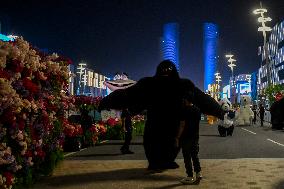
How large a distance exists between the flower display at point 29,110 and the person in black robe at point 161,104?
4.56 feet

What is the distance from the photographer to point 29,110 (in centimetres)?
820

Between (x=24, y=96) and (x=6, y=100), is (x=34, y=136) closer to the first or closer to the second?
(x=24, y=96)

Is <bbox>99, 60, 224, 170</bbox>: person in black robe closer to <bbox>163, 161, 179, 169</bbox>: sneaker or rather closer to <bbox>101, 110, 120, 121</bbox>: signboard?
<bbox>163, 161, 179, 169</bbox>: sneaker

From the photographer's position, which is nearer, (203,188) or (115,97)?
(203,188)

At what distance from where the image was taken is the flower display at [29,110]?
24.0 ft

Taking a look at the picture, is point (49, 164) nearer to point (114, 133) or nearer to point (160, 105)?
point (160, 105)

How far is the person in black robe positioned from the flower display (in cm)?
139

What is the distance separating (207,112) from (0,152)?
5.70 m

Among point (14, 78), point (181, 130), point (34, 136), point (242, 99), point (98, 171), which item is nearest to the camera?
point (14, 78)

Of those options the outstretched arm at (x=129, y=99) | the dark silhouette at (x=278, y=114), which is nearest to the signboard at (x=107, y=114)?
the outstretched arm at (x=129, y=99)

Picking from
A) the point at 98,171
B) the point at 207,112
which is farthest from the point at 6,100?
the point at 207,112

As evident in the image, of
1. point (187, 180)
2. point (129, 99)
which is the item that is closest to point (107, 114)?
point (129, 99)

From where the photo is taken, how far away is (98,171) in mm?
11117

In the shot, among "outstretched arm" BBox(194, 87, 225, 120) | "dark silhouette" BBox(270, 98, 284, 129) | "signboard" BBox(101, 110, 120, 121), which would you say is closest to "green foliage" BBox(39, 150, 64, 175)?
"outstretched arm" BBox(194, 87, 225, 120)
